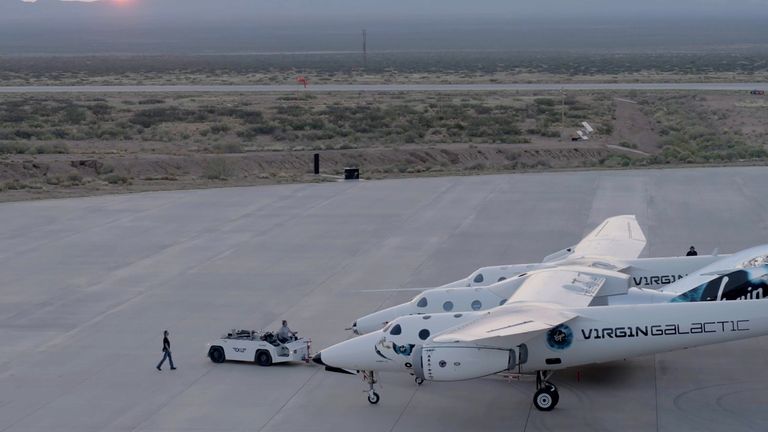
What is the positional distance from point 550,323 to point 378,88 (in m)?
106

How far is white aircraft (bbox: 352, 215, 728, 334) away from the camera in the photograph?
29984mm

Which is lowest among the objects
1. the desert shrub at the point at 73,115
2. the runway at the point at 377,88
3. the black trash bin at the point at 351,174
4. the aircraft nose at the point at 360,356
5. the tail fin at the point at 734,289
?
the runway at the point at 377,88

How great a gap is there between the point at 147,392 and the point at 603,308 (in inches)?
436

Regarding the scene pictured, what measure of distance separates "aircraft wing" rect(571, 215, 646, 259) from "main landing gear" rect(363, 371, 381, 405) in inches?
368

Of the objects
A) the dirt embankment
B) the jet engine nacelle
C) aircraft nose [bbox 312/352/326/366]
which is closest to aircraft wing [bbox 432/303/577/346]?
the jet engine nacelle

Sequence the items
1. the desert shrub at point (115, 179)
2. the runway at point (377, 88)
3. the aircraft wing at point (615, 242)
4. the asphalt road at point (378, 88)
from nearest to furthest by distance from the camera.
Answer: the aircraft wing at point (615, 242) < the desert shrub at point (115, 179) < the runway at point (377, 88) < the asphalt road at point (378, 88)

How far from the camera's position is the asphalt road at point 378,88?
124812 mm

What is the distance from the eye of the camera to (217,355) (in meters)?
30.8

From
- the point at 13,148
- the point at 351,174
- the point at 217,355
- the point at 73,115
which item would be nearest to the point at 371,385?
the point at 217,355

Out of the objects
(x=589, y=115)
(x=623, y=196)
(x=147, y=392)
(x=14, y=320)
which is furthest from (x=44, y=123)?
(x=147, y=392)

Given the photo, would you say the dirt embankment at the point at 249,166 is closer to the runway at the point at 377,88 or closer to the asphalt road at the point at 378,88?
the runway at the point at 377,88

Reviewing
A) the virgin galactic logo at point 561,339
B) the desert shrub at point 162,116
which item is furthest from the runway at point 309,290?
the desert shrub at point 162,116

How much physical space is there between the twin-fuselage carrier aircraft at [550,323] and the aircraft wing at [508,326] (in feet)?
0.07

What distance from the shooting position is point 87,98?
116 meters
